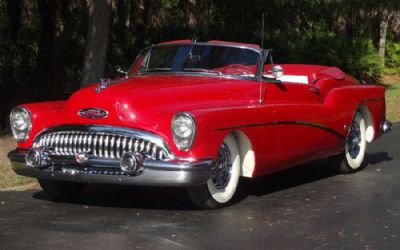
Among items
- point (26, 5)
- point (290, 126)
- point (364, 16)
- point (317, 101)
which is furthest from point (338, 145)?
point (364, 16)

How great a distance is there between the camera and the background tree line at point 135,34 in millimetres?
17328

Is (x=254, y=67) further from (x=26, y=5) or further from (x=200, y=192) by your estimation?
(x=26, y=5)

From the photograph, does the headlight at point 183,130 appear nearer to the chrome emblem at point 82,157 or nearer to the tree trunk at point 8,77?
the chrome emblem at point 82,157

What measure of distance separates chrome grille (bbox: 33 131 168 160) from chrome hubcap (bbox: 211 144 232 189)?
0.69 metres

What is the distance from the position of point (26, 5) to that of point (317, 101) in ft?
44.6

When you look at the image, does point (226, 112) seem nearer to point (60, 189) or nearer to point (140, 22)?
point (60, 189)

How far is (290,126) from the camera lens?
26.4 ft

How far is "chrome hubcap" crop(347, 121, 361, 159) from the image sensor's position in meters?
9.62

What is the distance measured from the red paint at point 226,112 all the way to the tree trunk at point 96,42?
4.64 m

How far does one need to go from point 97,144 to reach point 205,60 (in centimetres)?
191

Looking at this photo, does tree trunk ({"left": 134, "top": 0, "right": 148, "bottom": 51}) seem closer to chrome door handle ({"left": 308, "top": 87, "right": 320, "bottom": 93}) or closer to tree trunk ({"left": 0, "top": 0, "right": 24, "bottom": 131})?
tree trunk ({"left": 0, "top": 0, "right": 24, "bottom": 131})

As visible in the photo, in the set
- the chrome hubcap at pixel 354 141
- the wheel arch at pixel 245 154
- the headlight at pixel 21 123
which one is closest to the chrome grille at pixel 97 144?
the headlight at pixel 21 123

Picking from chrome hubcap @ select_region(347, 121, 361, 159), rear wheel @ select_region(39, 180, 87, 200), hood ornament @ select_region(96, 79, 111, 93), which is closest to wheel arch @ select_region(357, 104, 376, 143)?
chrome hubcap @ select_region(347, 121, 361, 159)

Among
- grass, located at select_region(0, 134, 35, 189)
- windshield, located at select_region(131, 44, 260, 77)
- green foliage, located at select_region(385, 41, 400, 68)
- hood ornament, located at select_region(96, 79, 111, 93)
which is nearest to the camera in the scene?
hood ornament, located at select_region(96, 79, 111, 93)
